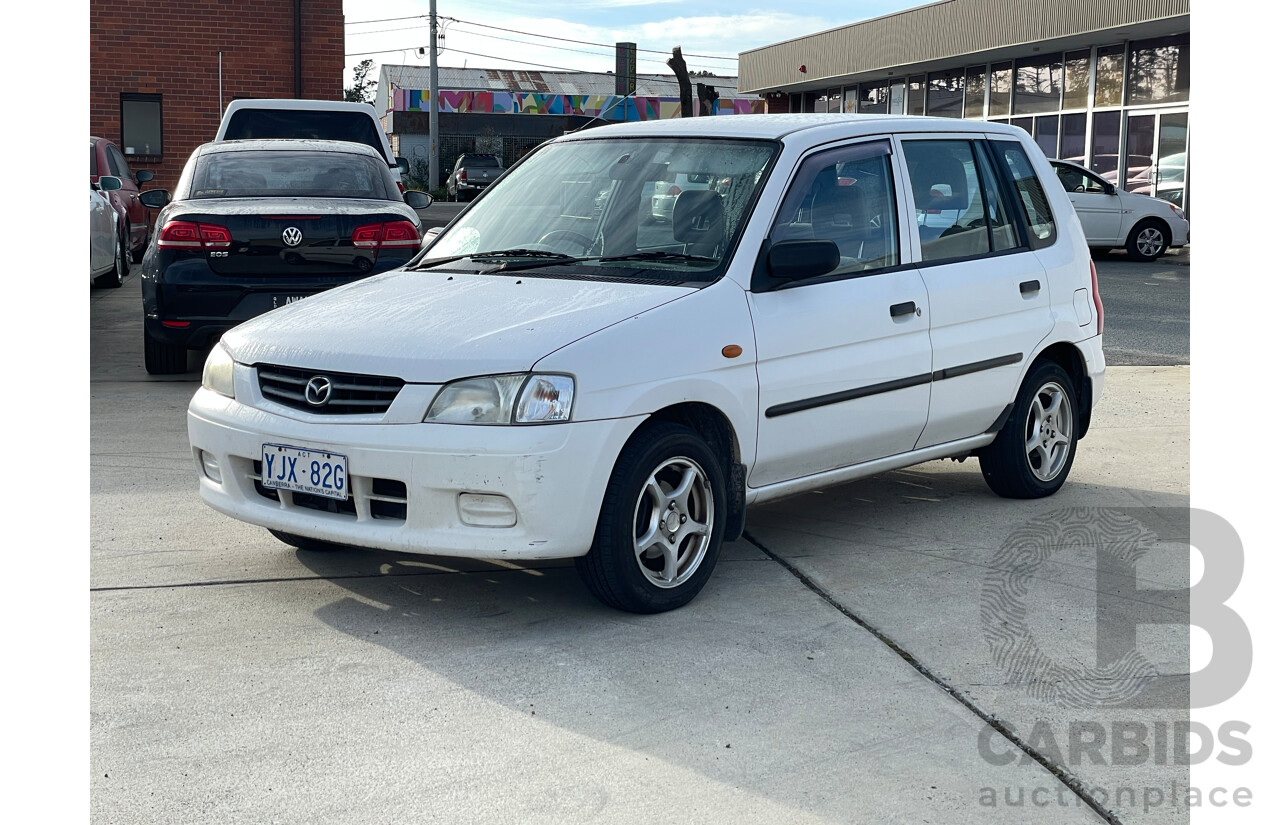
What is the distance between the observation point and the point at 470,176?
148 ft

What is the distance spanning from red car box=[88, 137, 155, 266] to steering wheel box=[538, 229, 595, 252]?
11.0 m

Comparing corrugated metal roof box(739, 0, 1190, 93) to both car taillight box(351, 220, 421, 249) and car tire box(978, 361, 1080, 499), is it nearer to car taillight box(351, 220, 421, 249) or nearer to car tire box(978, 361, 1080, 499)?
car taillight box(351, 220, 421, 249)

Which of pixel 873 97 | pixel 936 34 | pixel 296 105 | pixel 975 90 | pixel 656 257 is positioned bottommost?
pixel 656 257

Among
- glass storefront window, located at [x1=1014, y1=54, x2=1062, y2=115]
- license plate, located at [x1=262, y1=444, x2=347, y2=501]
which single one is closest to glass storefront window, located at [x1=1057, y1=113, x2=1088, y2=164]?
glass storefront window, located at [x1=1014, y1=54, x2=1062, y2=115]

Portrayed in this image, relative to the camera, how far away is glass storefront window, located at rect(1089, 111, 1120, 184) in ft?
85.7

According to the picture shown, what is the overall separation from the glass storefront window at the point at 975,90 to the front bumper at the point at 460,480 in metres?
28.0

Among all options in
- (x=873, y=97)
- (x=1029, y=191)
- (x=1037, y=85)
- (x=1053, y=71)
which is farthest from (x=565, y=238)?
(x=873, y=97)

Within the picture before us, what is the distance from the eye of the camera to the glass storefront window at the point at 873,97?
115 ft

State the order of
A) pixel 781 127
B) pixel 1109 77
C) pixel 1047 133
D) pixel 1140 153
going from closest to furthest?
pixel 781 127 < pixel 1140 153 < pixel 1109 77 < pixel 1047 133

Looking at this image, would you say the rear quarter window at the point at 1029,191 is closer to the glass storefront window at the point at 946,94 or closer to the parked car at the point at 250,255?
the parked car at the point at 250,255

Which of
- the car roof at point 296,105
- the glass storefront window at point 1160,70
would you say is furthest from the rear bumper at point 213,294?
the glass storefront window at point 1160,70

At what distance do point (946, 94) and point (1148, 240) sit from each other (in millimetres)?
11613

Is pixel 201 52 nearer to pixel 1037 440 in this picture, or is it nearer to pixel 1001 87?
pixel 1001 87

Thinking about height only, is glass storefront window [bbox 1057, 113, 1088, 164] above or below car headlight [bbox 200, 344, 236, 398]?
above
